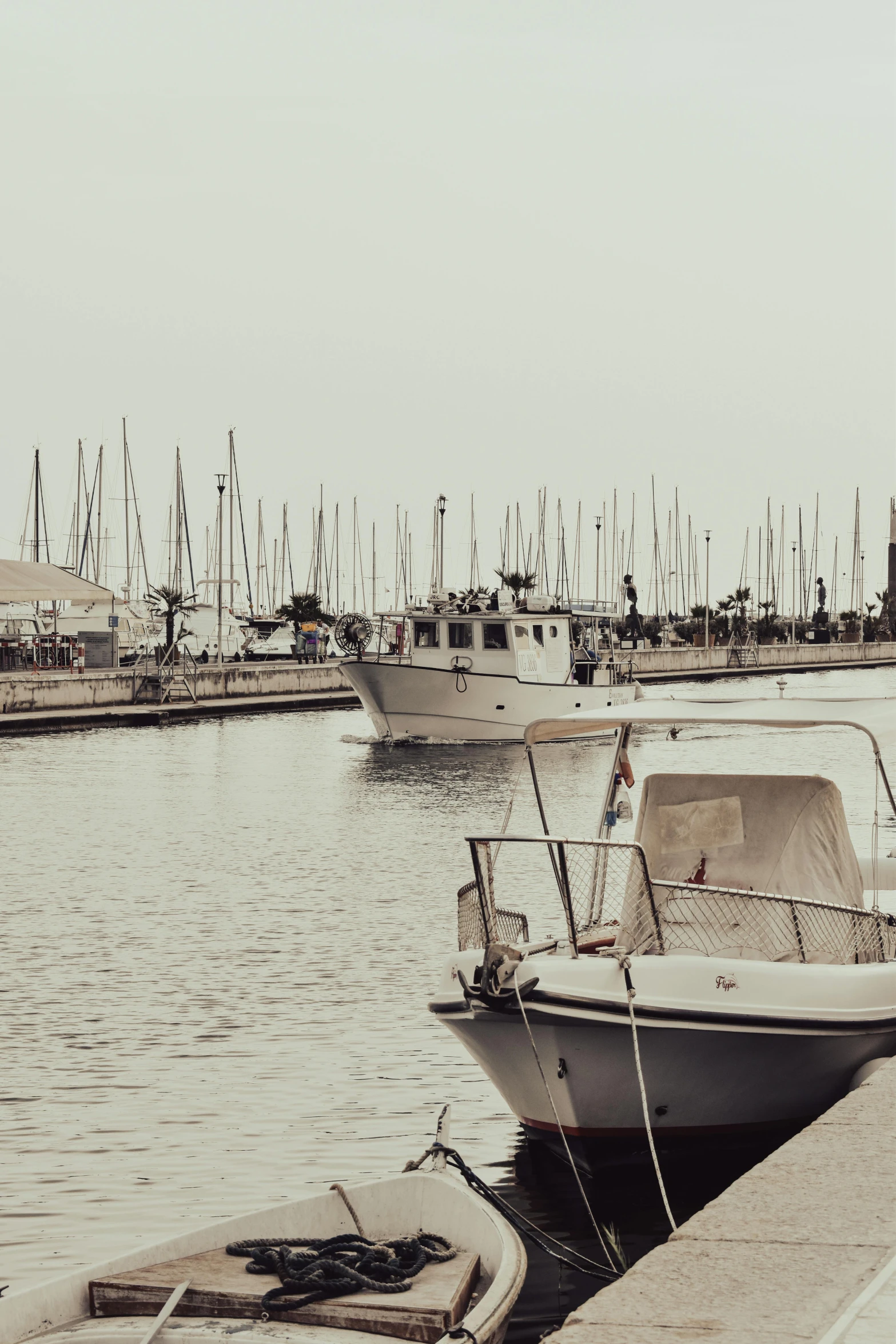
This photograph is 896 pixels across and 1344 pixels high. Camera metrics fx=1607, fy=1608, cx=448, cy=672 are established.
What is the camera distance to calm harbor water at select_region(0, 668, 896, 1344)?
9.32m

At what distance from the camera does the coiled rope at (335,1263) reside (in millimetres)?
6496

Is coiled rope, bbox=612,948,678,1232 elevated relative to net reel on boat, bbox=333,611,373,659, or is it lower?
lower

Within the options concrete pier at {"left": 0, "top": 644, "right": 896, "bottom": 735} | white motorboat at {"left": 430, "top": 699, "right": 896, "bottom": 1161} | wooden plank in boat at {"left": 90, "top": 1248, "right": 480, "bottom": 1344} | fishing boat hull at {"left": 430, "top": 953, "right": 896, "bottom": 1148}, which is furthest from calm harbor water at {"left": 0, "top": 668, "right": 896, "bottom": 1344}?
concrete pier at {"left": 0, "top": 644, "right": 896, "bottom": 735}

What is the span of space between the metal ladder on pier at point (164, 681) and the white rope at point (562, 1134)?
42458mm

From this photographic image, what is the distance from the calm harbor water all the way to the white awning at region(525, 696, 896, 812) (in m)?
2.69

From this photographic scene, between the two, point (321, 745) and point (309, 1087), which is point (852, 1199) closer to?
point (309, 1087)

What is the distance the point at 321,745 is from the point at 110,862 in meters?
21.5

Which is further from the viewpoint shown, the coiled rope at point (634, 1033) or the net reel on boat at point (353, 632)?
the net reel on boat at point (353, 632)

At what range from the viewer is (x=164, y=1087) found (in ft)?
38.3

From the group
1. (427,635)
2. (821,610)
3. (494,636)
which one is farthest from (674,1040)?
(821,610)

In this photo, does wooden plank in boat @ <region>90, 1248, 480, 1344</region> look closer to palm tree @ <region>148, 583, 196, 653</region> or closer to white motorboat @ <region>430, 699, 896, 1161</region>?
white motorboat @ <region>430, 699, 896, 1161</region>

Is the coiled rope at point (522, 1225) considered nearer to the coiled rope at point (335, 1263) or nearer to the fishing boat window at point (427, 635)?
the coiled rope at point (335, 1263)

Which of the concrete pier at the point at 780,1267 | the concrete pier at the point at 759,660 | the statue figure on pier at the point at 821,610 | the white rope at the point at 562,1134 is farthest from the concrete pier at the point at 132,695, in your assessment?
the statue figure on pier at the point at 821,610

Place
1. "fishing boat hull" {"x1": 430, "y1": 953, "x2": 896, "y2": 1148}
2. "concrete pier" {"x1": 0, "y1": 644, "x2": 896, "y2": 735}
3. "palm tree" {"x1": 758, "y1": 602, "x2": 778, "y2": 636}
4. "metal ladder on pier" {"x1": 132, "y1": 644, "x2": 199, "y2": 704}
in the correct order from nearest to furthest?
"fishing boat hull" {"x1": 430, "y1": 953, "x2": 896, "y2": 1148} → "concrete pier" {"x1": 0, "y1": 644, "x2": 896, "y2": 735} → "metal ladder on pier" {"x1": 132, "y1": 644, "x2": 199, "y2": 704} → "palm tree" {"x1": 758, "y1": 602, "x2": 778, "y2": 636}
